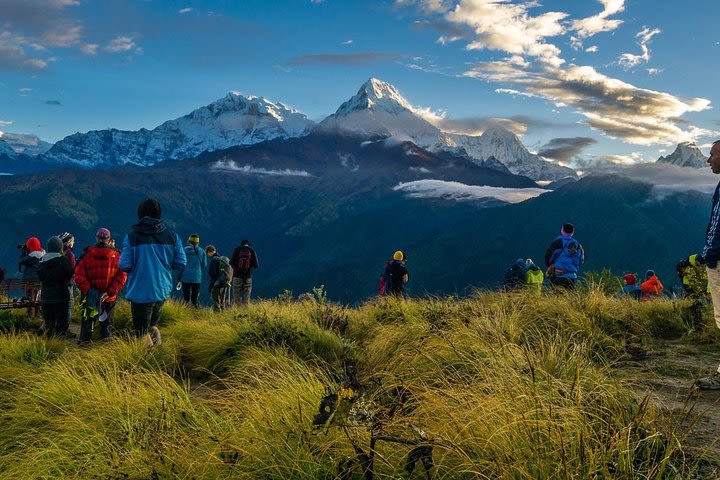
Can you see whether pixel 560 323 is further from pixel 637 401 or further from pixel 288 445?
pixel 288 445

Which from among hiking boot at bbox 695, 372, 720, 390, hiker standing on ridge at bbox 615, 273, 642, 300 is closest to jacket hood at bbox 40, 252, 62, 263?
hiking boot at bbox 695, 372, 720, 390

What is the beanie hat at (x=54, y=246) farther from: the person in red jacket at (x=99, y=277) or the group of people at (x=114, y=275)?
the person in red jacket at (x=99, y=277)

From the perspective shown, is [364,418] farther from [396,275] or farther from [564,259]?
[396,275]

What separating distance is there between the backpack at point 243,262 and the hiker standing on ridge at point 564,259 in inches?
305

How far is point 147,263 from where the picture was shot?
6516mm

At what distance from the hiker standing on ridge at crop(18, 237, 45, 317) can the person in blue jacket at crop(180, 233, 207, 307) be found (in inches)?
129

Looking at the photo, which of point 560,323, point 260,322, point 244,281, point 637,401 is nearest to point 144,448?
point 637,401

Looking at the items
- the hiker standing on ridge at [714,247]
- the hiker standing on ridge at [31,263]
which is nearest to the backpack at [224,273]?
the hiker standing on ridge at [31,263]

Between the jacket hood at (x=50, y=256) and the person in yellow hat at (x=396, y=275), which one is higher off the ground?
the jacket hood at (x=50, y=256)

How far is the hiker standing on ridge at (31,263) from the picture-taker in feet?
34.3

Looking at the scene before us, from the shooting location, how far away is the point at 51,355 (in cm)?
648

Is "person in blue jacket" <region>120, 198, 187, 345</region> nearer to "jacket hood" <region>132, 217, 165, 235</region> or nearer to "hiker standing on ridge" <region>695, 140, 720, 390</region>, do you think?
Result: "jacket hood" <region>132, 217, 165, 235</region>

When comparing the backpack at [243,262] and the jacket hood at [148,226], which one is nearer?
the jacket hood at [148,226]

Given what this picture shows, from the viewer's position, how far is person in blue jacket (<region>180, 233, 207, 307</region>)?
13.1 metres
